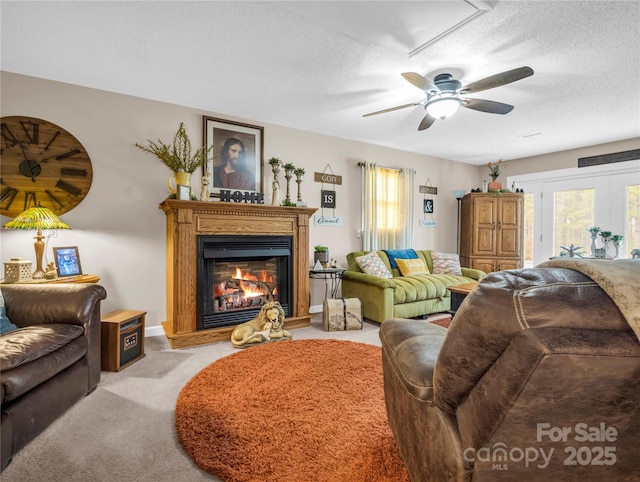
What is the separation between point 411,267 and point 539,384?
4215mm

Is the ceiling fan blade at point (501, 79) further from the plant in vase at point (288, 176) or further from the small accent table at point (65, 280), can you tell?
the small accent table at point (65, 280)

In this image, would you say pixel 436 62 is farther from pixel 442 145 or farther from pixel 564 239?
pixel 564 239

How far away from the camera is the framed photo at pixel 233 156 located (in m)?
3.91

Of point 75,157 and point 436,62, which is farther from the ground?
point 436,62

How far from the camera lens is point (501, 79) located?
2.43 m

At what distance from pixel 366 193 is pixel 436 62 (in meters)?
2.50

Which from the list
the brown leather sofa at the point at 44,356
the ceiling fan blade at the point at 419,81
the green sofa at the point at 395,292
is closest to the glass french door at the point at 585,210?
the green sofa at the point at 395,292

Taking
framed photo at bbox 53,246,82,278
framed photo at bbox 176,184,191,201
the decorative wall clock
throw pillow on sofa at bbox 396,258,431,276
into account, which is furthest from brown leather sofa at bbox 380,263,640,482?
throw pillow on sofa at bbox 396,258,431,276

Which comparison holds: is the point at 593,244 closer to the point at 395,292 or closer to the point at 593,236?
the point at 593,236

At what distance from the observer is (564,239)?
5.72 m

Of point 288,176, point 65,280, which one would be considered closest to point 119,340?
point 65,280

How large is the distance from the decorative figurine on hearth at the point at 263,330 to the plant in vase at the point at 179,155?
1520 millimetres

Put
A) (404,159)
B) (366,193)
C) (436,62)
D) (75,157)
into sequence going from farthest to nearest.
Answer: (404,159), (366,193), (75,157), (436,62)

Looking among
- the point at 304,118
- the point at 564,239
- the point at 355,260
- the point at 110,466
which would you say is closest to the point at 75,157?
the point at 304,118
